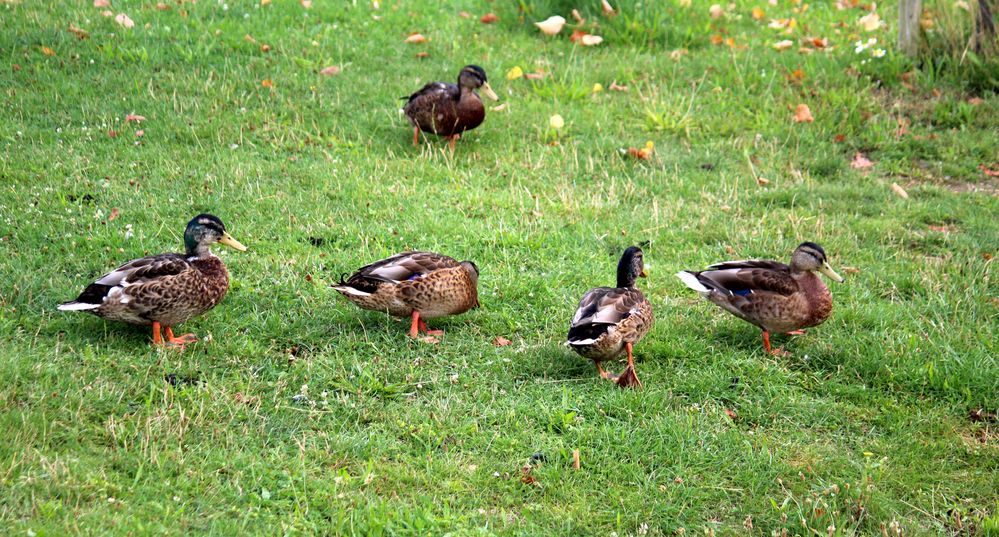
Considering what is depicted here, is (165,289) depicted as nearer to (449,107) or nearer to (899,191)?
(449,107)

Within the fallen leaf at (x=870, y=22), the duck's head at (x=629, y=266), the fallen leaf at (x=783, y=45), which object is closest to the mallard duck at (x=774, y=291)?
the duck's head at (x=629, y=266)

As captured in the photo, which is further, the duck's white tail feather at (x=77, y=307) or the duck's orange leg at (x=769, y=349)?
the duck's orange leg at (x=769, y=349)

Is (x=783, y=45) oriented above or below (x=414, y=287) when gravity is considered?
above

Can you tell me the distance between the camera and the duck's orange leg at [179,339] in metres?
5.45

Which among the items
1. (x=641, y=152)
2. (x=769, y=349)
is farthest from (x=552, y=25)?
(x=769, y=349)

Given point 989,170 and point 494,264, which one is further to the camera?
point 989,170

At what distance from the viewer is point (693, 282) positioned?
19.9ft

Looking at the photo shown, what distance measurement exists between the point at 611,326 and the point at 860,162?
5.05 metres

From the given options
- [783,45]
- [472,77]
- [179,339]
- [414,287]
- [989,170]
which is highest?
[472,77]

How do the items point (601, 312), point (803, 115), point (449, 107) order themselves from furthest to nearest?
point (803, 115) → point (449, 107) → point (601, 312)

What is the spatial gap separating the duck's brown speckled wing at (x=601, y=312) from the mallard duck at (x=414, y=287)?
0.81 meters

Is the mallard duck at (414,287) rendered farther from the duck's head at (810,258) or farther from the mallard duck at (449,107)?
the mallard duck at (449,107)

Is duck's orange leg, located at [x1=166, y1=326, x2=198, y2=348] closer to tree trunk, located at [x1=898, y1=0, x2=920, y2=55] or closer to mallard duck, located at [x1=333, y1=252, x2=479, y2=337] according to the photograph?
mallard duck, located at [x1=333, y1=252, x2=479, y2=337]

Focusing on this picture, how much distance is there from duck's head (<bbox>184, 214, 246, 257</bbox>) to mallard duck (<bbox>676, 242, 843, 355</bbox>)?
2.97 m
